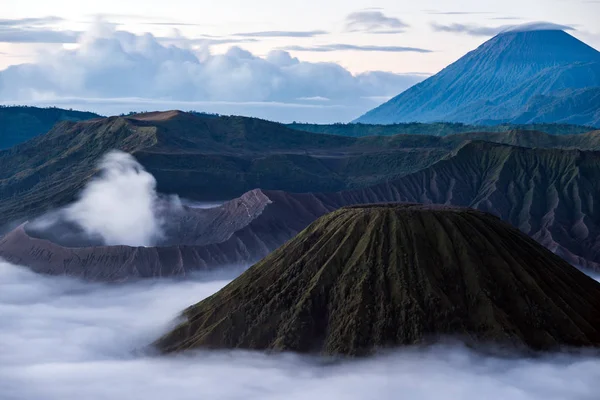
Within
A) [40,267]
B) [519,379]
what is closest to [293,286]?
[519,379]

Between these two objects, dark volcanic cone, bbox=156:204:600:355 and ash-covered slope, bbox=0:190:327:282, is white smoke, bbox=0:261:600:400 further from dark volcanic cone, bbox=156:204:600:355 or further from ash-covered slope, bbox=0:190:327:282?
ash-covered slope, bbox=0:190:327:282

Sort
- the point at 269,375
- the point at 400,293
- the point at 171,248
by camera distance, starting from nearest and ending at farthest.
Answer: the point at 269,375 < the point at 400,293 < the point at 171,248

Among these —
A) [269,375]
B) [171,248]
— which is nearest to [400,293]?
[269,375]

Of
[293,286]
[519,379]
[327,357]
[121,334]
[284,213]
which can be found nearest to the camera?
[519,379]

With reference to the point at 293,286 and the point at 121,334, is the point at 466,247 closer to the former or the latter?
the point at 293,286

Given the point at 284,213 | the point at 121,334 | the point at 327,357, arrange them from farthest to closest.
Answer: the point at 284,213
the point at 121,334
the point at 327,357

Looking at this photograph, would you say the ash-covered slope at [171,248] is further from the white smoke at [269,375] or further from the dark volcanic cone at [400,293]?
the dark volcanic cone at [400,293]

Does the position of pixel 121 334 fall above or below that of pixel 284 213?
below

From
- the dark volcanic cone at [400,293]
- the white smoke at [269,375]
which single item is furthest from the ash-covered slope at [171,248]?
the dark volcanic cone at [400,293]

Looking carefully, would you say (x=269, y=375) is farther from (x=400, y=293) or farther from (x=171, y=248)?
(x=171, y=248)
